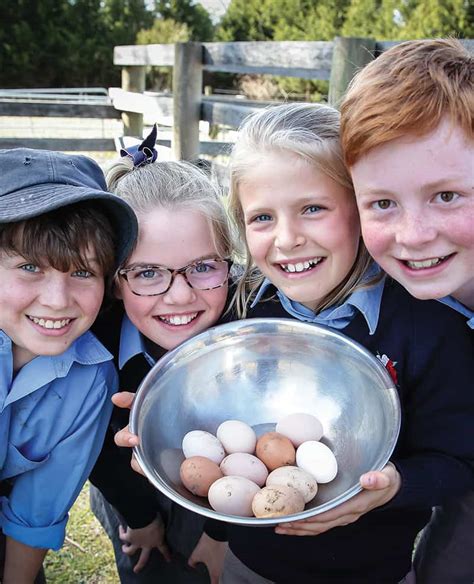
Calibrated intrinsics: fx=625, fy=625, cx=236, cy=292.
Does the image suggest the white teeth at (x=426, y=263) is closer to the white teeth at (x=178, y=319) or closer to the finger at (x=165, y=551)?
the white teeth at (x=178, y=319)

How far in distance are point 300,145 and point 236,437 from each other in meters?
0.62

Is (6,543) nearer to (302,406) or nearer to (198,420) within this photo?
(198,420)

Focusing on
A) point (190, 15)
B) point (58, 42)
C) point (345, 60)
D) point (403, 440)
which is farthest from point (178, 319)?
point (190, 15)

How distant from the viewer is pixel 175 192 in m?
1.49

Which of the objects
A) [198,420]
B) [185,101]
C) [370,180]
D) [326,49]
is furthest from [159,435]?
[185,101]

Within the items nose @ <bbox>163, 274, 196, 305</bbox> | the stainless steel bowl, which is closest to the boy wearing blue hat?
nose @ <bbox>163, 274, 196, 305</bbox>

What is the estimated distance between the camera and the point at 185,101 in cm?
437

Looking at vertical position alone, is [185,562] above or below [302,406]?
below

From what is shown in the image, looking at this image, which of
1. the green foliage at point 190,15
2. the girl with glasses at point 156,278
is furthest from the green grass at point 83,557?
the green foliage at point 190,15

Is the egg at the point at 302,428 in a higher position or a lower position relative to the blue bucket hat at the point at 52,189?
lower

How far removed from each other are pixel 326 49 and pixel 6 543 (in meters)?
2.81

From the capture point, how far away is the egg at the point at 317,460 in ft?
4.03

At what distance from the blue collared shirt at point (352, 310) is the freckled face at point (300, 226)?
0.15 ft

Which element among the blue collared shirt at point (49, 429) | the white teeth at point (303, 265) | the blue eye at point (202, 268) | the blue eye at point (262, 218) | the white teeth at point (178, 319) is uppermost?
the blue eye at point (262, 218)
